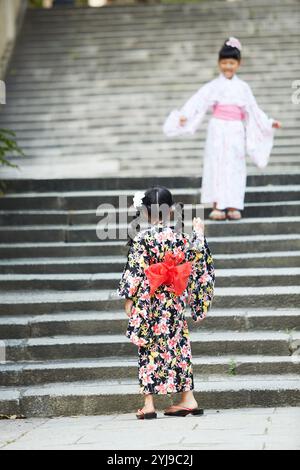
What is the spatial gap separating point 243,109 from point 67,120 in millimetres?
4444

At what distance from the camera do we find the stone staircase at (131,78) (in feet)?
41.7

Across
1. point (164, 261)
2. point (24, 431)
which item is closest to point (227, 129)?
point (164, 261)

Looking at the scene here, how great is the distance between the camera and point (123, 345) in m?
7.96

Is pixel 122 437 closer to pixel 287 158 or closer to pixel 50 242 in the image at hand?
pixel 50 242

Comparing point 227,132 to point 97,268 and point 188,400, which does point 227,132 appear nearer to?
point 97,268

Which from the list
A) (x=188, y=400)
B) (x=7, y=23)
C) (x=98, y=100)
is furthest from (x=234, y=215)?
(x=7, y=23)

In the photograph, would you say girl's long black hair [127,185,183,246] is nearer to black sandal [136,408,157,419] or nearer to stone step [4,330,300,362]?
black sandal [136,408,157,419]

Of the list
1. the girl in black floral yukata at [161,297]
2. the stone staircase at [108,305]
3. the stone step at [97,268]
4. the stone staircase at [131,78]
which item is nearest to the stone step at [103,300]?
the stone staircase at [108,305]

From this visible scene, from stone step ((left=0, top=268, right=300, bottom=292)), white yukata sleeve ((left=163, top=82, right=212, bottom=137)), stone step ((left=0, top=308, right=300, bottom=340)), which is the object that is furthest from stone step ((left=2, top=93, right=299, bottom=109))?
stone step ((left=0, top=308, right=300, bottom=340))

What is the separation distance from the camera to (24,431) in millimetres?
6785

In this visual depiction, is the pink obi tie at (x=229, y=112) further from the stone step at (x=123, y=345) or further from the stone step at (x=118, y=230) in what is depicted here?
the stone step at (x=123, y=345)

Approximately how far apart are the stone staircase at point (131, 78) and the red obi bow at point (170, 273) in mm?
5006
